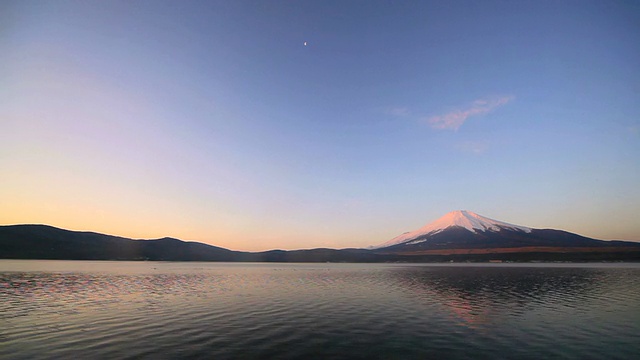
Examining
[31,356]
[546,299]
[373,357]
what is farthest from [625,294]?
[31,356]

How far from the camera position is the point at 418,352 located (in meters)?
20.3

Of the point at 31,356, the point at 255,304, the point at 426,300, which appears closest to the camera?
the point at 31,356

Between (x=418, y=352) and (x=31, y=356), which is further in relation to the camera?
(x=418, y=352)

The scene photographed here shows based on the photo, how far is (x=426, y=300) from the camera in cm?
4503

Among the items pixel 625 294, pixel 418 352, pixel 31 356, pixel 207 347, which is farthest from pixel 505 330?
pixel 625 294

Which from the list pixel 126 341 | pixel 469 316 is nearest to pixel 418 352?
pixel 469 316

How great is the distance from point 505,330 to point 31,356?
111ft

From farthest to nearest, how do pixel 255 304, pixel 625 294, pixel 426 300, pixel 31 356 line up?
pixel 625 294 < pixel 426 300 < pixel 255 304 < pixel 31 356

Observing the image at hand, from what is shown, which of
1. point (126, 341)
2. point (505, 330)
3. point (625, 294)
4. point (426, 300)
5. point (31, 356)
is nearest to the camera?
point (31, 356)

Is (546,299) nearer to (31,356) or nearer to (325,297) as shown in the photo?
(325,297)

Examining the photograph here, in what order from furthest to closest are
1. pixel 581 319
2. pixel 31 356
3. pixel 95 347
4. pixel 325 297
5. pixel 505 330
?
1. pixel 325 297
2. pixel 581 319
3. pixel 505 330
4. pixel 95 347
5. pixel 31 356

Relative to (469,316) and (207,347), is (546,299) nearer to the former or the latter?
(469,316)

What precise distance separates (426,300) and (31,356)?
42.6 meters

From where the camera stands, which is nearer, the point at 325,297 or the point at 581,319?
the point at 581,319
